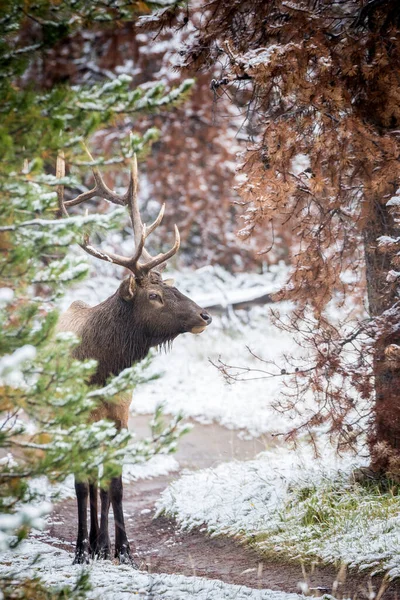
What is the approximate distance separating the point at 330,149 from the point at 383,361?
6.22 ft

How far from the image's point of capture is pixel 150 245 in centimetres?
1766

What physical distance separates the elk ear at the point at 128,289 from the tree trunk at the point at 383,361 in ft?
7.06

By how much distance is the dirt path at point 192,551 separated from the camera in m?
4.65

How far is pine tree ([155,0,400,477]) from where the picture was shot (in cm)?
515

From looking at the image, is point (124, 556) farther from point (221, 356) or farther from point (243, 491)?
point (221, 356)

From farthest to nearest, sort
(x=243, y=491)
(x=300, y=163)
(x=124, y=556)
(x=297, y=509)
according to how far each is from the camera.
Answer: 1. (x=300, y=163)
2. (x=243, y=491)
3. (x=297, y=509)
4. (x=124, y=556)

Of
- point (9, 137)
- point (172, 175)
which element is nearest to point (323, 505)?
point (9, 137)

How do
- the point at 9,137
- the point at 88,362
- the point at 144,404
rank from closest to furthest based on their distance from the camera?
1. the point at 9,137
2. the point at 88,362
3. the point at 144,404

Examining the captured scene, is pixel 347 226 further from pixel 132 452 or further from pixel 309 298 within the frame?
pixel 132 452

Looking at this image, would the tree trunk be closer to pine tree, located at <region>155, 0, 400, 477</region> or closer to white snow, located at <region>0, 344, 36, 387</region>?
pine tree, located at <region>155, 0, 400, 477</region>

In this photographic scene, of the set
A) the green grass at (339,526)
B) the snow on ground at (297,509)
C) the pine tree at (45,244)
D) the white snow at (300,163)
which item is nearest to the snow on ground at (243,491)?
the snow on ground at (297,509)

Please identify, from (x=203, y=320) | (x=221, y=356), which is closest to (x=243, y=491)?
(x=203, y=320)

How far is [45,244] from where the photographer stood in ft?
10.2

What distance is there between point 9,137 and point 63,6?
784 mm
